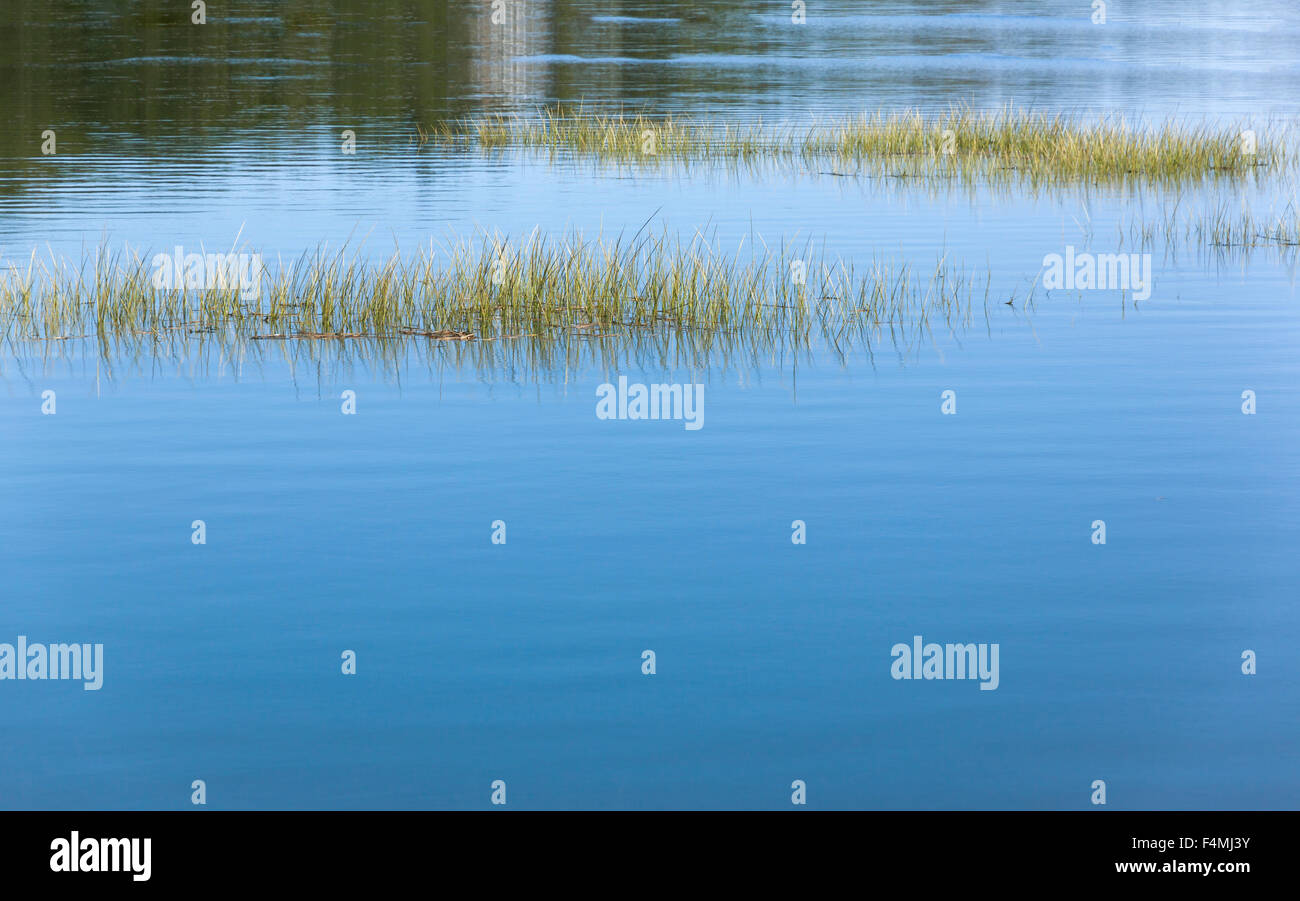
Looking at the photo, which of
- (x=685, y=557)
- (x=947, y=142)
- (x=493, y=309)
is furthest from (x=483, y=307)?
(x=947, y=142)

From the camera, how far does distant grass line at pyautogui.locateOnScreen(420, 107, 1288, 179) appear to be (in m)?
34.2

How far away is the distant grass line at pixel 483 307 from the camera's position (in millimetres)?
19234

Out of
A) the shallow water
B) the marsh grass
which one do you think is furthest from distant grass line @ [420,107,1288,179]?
the marsh grass

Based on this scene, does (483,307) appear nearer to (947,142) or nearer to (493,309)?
(493,309)

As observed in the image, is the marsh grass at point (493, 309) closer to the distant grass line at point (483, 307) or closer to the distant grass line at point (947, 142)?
the distant grass line at point (483, 307)

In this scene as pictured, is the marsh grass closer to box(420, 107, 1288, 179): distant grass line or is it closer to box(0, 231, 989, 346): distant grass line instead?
box(0, 231, 989, 346): distant grass line

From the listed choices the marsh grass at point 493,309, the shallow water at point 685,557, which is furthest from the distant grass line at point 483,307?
the shallow water at point 685,557

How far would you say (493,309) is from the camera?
19.6m

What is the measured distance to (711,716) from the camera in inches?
357

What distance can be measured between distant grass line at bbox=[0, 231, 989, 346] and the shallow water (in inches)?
26.3

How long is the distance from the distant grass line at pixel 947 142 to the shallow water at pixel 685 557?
749 centimetres

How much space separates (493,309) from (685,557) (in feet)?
28.0

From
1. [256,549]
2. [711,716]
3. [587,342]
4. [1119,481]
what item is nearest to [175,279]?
[587,342]
